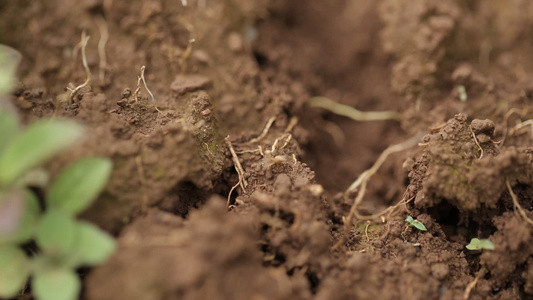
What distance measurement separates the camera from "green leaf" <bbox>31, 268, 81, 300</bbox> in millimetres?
1177

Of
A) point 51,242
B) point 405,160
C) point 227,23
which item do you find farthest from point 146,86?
point 405,160

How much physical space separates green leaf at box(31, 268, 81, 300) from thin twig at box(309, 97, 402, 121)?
54.1 inches

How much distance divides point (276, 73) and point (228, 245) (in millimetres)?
1141

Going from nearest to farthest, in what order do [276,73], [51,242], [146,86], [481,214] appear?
[51,242], [481,214], [146,86], [276,73]

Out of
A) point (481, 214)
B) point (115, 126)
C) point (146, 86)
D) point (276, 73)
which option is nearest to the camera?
point (115, 126)

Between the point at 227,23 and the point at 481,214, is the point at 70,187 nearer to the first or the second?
the point at 227,23

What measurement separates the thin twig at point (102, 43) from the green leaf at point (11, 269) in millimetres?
843

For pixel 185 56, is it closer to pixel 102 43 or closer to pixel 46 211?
pixel 102 43

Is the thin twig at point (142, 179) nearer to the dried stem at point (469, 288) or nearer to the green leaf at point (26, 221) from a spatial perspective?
the green leaf at point (26, 221)

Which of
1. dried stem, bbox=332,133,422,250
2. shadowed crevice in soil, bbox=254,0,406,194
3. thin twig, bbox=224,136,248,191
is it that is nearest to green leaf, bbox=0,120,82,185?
thin twig, bbox=224,136,248,191

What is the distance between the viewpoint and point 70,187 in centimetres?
126

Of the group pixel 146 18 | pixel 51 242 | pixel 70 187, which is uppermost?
pixel 146 18

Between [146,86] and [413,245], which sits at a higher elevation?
[146,86]

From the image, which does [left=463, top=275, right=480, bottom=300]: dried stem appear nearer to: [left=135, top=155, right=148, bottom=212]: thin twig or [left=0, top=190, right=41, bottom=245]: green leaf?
[left=135, top=155, right=148, bottom=212]: thin twig
